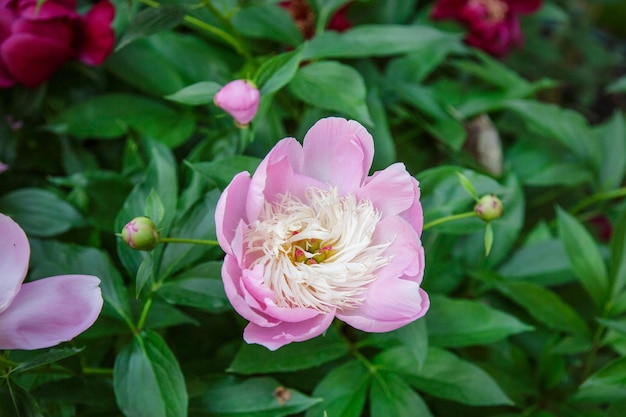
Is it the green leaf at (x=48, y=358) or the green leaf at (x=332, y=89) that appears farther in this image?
the green leaf at (x=332, y=89)

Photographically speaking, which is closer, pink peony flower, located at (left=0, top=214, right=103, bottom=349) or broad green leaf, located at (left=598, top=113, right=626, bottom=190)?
pink peony flower, located at (left=0, top=214, right=103, bottom=349)

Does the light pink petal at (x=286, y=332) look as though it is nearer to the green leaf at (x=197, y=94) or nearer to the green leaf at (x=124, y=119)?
the green leaf at (x=197, y=94)

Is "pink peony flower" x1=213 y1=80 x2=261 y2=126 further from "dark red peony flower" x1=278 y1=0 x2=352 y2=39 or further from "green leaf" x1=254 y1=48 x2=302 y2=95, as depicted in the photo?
"dark red peony flower" x1=278 y1=0 x2=352 y2=39

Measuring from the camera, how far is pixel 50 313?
0.47 meters

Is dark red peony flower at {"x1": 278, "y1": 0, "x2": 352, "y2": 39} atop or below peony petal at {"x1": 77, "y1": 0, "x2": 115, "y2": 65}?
below

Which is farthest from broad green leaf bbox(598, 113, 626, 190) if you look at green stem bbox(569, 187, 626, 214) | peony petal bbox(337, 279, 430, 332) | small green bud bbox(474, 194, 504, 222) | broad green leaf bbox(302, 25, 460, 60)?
peony petal bbox(337, 279, 430, 332)

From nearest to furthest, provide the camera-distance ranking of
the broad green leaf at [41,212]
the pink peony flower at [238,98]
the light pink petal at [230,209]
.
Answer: the light pink petal at [230,209] → the pink peony flower at [238,98] → the broad green leaf at [41,212]

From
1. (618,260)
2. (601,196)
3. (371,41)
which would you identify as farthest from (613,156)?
(371,41)

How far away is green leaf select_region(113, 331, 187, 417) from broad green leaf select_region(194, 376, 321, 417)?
0.22ft

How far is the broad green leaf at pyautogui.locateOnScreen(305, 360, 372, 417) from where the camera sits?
0.59m

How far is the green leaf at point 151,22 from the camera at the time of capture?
2.00 ft

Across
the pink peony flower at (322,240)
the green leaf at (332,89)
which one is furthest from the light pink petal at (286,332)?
the green leaf at (332,89)

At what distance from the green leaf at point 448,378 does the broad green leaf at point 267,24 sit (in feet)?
1.15

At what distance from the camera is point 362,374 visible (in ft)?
2.03
